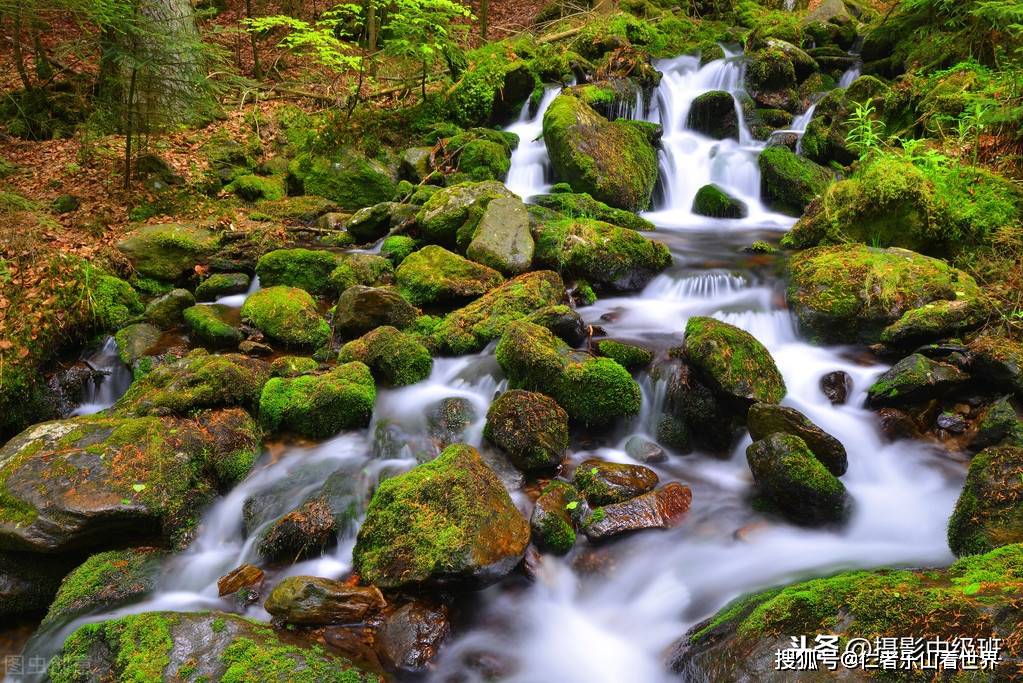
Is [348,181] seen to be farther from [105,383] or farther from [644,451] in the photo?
[644,451]

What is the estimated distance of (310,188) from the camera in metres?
10.5

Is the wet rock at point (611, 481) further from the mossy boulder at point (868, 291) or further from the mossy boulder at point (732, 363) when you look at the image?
the mossy boulder at point (868, 291)

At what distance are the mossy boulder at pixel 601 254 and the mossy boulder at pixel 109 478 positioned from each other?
4176mm

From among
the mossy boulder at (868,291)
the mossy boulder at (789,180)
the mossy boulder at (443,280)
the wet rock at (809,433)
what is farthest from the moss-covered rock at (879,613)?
the mossy boulder at (789,180)

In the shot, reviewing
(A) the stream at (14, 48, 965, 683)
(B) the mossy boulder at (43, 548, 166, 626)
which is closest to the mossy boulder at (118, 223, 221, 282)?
(A) the stream at (14, 48, 965, 683)

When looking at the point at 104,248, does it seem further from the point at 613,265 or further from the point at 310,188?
the point at 613,265

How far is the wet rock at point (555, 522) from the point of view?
3.97m

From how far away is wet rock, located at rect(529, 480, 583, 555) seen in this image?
3.97m

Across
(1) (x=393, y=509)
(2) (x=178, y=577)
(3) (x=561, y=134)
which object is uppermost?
(3) (x=561, y=134)

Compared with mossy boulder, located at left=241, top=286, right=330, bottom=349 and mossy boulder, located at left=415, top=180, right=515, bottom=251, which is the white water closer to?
mossy boulder, located at left=241, top=286, right=330, bottom=349

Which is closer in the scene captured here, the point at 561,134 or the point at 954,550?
the point at 954,550

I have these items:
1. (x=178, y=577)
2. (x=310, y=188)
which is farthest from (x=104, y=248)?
(x=178, y=577)

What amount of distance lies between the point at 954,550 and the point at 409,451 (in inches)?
151

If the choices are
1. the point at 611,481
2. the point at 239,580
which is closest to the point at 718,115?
the point at 611,481
